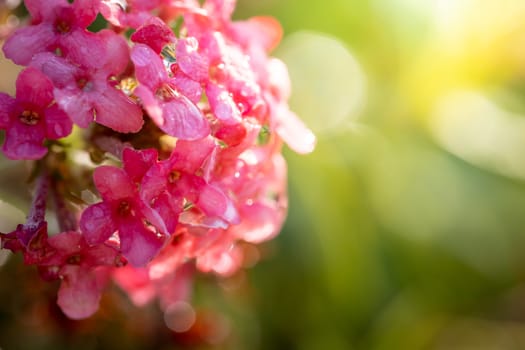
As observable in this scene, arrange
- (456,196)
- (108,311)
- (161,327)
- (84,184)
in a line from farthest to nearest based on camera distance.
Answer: (456,196), (161,327), (108,311), (84,184)

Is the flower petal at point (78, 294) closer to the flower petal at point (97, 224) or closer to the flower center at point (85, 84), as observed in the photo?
the flower petal at point (97, 224)

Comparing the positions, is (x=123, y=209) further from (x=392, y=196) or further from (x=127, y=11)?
(x=392, y=196)

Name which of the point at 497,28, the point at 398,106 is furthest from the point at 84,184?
the point at 497,28

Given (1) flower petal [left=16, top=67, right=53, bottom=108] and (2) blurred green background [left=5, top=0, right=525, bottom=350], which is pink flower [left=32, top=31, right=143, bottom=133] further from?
(2) blurred green background [left=5, top=0, right=525, bottom=350]

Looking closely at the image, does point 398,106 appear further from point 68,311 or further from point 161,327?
point 68,311

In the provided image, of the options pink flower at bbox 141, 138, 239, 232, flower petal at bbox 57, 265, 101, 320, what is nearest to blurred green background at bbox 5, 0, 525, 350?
flower petal at bbox 57, 265, 101, 320

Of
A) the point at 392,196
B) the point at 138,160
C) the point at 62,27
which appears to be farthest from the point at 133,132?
the point at 392,196

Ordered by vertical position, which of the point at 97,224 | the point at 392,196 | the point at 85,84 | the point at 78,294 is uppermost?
the point at 85,84
